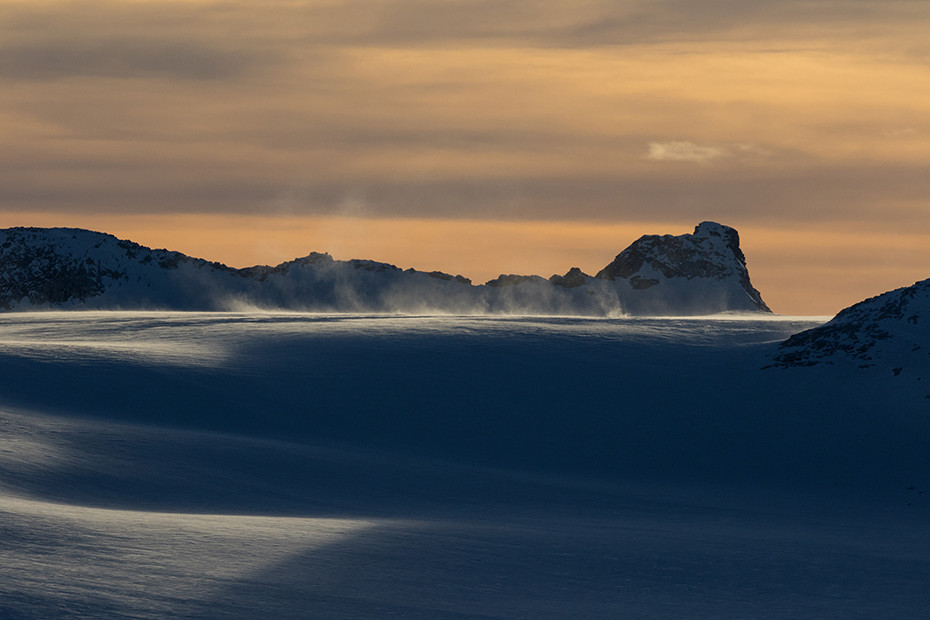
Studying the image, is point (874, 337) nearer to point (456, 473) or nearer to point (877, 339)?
point (877, 339)

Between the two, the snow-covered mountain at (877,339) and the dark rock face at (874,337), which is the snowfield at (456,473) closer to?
the snow-covered mountain at (877,339)

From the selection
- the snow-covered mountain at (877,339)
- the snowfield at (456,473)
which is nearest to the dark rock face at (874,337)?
the snow-covered mountain at (877,339)

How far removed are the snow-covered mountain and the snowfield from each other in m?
0.47

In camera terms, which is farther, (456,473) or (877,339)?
(877,339)

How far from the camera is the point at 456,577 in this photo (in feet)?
49.5

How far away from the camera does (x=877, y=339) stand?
137 ft

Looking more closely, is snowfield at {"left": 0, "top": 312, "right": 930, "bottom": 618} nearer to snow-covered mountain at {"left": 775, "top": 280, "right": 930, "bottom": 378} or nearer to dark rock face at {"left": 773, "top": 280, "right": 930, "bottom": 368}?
snow-covered mountain at {"left": 775, "top": 280, "right": 930, "bottom": 378}

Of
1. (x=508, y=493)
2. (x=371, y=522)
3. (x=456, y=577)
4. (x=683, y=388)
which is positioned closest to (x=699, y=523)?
(x=508, y=493)

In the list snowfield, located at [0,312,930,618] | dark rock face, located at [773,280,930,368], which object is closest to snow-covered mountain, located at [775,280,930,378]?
dark rock face, located at [773,280,930,368]

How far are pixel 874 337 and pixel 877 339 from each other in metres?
0.23

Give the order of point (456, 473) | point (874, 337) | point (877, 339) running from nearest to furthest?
point (456, 473)
point (877, 339)
point (874, 337)

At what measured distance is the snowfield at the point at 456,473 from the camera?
46.8 ft

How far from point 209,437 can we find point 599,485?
1129 centimetres

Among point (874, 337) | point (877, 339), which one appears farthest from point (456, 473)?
point (874, 337)
